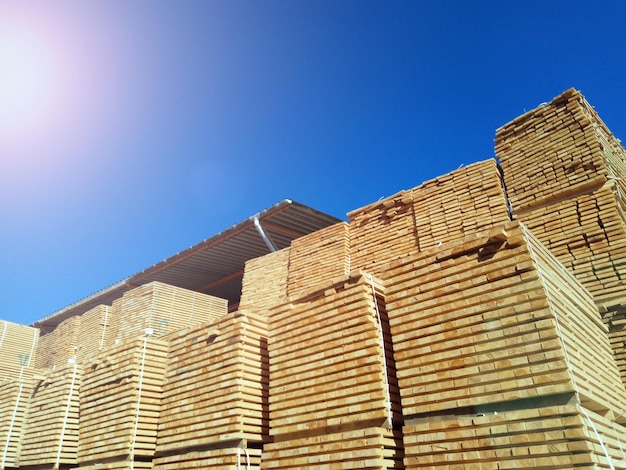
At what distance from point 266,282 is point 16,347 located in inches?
429

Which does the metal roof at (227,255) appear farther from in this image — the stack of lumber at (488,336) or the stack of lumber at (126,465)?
the stack of lumber at (488,336)

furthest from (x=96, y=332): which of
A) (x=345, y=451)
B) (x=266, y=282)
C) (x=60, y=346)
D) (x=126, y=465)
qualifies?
(x=345, y=451)

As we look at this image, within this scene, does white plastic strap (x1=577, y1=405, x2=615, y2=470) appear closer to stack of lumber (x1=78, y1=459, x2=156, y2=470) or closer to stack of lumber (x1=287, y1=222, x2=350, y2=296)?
stack of lumber (x1=78, y1=459, x2=156, y2=470)

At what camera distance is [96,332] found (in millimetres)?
14211

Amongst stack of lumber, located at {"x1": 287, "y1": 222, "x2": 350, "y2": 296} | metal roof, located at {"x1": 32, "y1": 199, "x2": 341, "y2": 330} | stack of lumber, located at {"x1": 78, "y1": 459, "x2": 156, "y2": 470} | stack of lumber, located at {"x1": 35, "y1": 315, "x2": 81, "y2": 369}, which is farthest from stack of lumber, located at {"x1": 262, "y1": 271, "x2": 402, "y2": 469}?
stack of lumber, located at {"x1": 35, "y1": 315, "x2": 81, "y2": 369}

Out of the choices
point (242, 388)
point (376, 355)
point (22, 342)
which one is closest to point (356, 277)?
point (376, 355)

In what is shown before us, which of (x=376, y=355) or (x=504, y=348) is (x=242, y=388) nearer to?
(x=376, y=355)

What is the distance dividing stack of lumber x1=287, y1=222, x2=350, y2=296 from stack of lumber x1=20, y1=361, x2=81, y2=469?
15.3 feet

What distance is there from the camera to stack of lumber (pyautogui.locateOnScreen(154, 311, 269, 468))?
20.1ft

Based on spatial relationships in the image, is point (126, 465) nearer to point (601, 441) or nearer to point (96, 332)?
point (601, 441)

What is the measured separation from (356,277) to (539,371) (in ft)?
7.58

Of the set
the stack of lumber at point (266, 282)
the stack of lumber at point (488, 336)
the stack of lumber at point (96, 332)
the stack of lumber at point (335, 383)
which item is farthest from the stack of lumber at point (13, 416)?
the stack of lumber at point (488, 336)

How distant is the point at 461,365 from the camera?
4555 mm

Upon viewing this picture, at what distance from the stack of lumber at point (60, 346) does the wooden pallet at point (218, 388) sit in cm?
913
